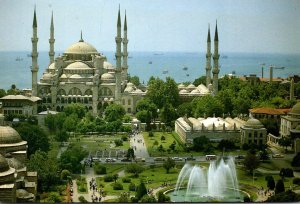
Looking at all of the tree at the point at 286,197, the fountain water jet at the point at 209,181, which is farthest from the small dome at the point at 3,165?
the tree at the point at 286,197

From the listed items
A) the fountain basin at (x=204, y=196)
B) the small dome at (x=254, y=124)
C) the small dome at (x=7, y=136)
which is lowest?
the fountain basin at (x=204, y=196)

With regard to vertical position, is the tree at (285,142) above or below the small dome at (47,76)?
below

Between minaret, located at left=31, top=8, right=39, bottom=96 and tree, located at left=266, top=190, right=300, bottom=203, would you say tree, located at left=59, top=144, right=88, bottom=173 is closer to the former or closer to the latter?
tree, located at left=266, top=190, right=300, bottom=203

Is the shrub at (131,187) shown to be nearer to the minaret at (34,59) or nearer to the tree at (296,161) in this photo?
the tree at (296,161)

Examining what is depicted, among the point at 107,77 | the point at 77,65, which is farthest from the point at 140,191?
the point at 77,65

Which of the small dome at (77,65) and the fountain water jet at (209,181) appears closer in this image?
the fountain water jet at (209,181)

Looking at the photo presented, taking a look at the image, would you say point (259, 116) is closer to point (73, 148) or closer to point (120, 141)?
point (120, 141)

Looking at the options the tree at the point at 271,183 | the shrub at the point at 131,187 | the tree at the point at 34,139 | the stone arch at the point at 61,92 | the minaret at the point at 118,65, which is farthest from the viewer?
the stone arch at the point at 61,92

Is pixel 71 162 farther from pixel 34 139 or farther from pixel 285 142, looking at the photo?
pixel 285 142

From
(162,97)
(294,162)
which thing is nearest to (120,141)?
(294,162)
